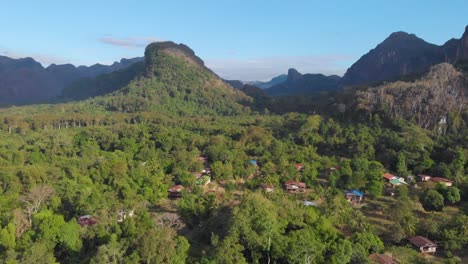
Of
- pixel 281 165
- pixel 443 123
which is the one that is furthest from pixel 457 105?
pixel 281 165

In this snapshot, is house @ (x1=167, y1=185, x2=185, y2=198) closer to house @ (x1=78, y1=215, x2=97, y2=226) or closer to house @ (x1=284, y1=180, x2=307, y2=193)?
house @ (x1=78, y1=215, x2=97, y2=226)

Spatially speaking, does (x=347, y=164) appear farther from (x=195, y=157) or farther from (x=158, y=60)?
(x=158, y=60)

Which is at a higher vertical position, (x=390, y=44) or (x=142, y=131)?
(x=390, y=44)

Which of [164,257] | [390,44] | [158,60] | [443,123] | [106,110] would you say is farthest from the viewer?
[390,44]

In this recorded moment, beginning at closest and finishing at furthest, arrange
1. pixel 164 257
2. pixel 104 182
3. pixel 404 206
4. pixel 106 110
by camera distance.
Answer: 1. pixel 164 257
2. pixel 404 206
3. pixel 104 182
4. pixel 106 110

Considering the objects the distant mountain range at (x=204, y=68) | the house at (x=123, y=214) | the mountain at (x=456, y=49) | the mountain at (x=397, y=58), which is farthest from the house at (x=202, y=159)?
the mountain at (x=397, y=58)

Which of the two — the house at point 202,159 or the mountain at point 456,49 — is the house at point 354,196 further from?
the mountain at point 456,49
